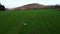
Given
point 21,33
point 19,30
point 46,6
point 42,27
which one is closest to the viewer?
point 21,33

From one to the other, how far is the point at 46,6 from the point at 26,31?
1694 centimetres

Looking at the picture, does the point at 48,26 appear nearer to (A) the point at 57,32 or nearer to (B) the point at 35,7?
(A) the point at 57,32

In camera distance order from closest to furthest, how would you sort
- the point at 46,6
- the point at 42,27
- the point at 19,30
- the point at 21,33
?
the point at 21,33, the point at 19,30, the point at 42,27, the point at 46,6

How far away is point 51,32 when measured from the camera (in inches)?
382

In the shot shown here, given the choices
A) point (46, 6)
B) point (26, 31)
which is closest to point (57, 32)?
point (26, 31)

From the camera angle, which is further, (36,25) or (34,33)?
(36,25)

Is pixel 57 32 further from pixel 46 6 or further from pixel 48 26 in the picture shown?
pixel 46 6

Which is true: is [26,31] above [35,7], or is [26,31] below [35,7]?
above

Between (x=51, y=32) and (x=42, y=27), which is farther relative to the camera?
(x=42, y=27)

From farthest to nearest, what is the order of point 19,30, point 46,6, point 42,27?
point 46,6 < point 42,27 < point 19,30

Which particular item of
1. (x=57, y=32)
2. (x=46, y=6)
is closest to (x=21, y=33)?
(x=57, y=32)

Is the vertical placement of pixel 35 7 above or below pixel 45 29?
below

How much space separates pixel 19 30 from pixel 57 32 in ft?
6.53

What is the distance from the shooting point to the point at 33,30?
400 inches
